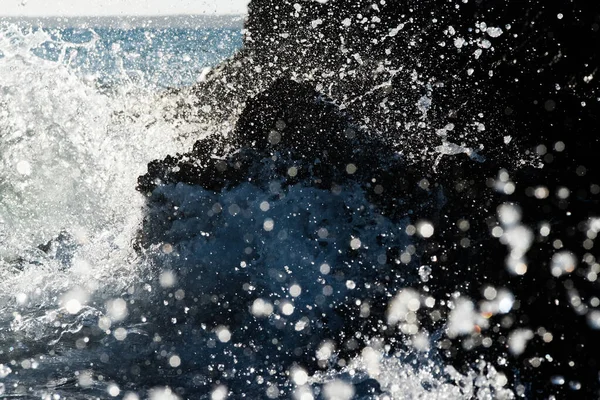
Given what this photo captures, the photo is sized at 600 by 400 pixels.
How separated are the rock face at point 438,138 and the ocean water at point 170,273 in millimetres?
60

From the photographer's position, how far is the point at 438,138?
283 centimetres

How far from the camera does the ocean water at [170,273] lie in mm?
2248

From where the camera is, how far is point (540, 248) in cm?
237

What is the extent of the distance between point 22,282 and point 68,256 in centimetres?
34

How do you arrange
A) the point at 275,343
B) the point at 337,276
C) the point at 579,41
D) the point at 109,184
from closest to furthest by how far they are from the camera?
the point at 579,41
the point at 275,343
the point at 337,276
the point at 109,184

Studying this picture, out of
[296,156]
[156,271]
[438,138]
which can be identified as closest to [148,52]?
[296,156]

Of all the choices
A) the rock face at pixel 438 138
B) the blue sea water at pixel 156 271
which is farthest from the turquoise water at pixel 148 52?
the rock face at pixel 438 138

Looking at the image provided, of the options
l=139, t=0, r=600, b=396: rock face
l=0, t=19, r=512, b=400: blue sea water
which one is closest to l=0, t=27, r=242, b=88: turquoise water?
l=0, t=19, r=512, b=400: blue sea water

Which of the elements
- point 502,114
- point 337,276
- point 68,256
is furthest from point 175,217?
point 502,114

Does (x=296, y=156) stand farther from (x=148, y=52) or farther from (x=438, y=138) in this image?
(x=148, y=52)

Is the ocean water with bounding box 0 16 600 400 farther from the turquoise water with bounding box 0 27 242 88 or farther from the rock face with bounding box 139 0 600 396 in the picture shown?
the turquoise water with bounding box 0 27 242 88

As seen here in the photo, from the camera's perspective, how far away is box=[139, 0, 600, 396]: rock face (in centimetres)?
229

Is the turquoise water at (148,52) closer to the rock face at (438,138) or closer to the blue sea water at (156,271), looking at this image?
the blue sea water at (156,271)

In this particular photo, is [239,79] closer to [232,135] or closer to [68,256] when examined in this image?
[232,135]
